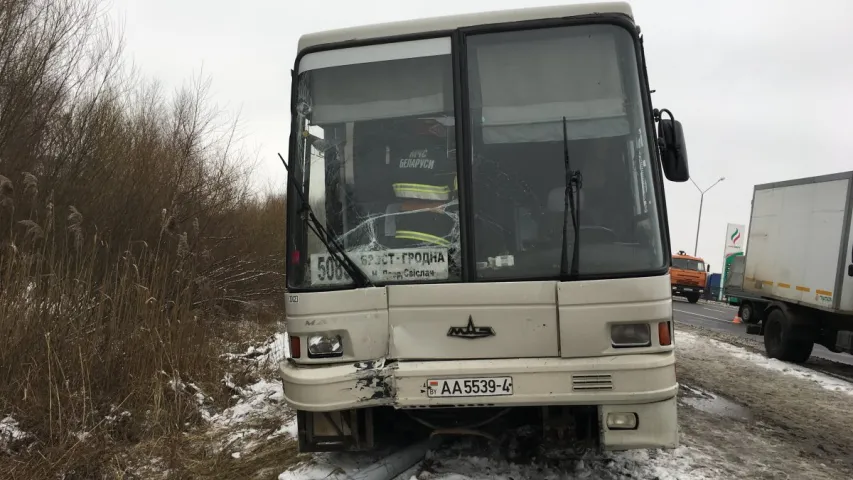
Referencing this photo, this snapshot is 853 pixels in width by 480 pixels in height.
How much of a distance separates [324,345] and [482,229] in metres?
1.17

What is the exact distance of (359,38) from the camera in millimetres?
Result: 3660

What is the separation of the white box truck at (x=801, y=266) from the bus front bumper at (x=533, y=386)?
706cm

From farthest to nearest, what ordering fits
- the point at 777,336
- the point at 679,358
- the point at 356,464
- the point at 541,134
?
the point at 777,336 < the point at 679,358 < the point at 356,464 < the point at 541,134

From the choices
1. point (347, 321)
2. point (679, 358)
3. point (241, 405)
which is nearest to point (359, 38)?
point (347, 321)

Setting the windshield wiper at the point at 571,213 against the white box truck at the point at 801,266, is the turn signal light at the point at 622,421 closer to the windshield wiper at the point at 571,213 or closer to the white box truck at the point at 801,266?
the windshield wiper at the point at 571,213

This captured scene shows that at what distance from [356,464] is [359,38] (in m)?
2.82

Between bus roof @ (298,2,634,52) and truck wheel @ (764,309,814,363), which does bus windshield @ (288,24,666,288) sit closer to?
bus roof @ (298,2,634,52)

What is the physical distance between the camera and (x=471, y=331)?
327cm

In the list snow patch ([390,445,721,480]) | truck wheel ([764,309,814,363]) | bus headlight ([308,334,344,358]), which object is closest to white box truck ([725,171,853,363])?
truck wheel ([764,309,814,363])

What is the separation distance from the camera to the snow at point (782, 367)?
7.59 metres

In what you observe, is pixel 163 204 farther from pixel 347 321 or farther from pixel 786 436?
pixel 786 436

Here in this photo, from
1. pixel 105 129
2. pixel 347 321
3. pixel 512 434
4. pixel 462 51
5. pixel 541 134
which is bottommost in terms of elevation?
pixel 512 434

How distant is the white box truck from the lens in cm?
872

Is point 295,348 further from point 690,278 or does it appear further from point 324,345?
point 690,278
